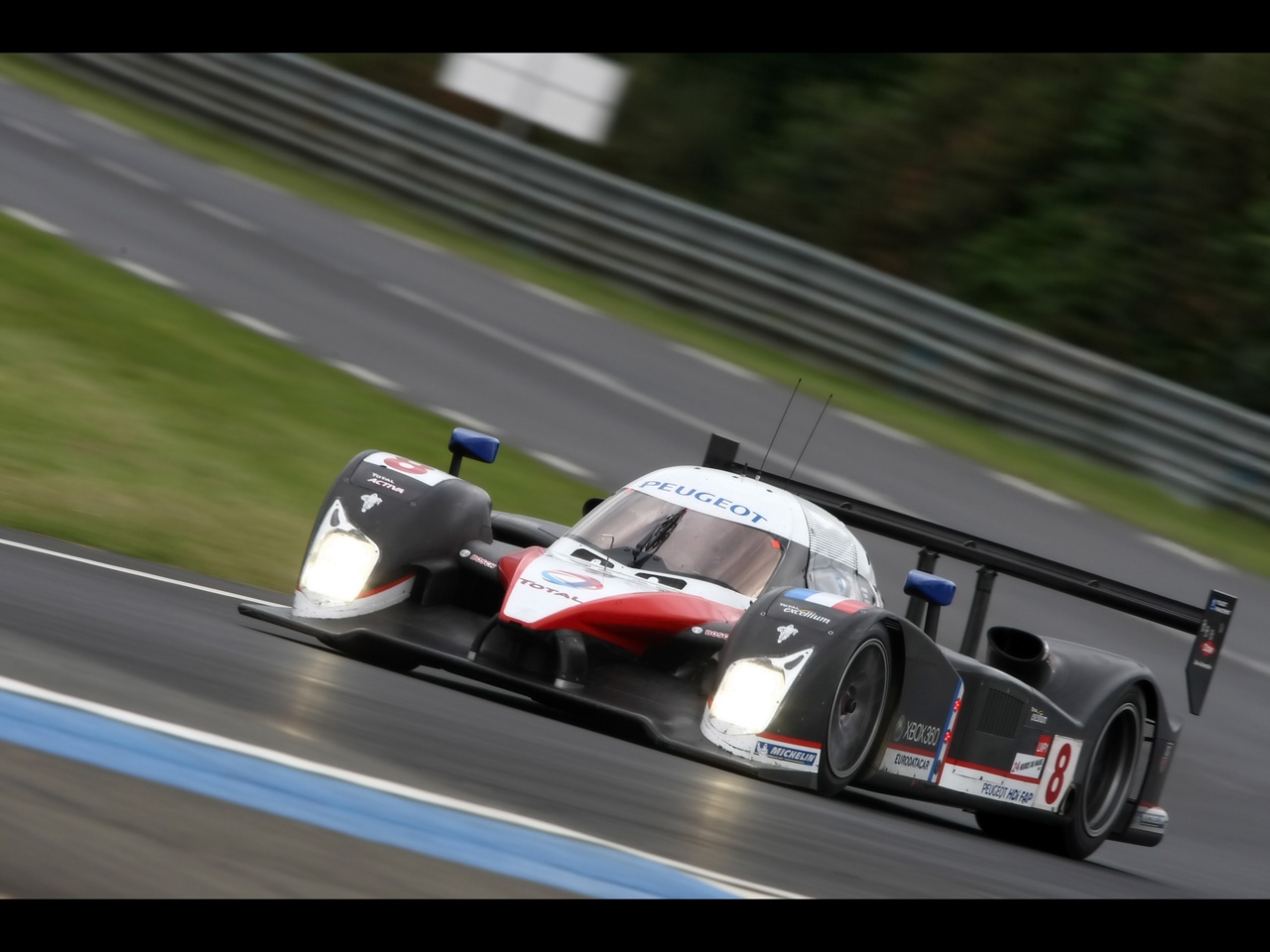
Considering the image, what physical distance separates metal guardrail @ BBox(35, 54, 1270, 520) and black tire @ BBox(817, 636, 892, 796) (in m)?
11.1

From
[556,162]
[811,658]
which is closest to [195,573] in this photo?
[811,658]

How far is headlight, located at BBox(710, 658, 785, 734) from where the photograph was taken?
668 centimetres

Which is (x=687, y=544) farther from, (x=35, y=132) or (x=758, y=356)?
(x=35, y=132)

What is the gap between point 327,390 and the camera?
47.3 feet

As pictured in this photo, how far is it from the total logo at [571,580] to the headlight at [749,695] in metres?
0.69

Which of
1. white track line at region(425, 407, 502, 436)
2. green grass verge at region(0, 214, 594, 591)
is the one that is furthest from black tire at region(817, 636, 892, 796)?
white track line at region(425, 407, 502, 436)

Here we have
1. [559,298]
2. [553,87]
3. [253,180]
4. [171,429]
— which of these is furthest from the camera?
[553,87]

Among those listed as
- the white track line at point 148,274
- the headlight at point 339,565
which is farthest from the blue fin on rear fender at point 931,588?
the white track line at point 148,274

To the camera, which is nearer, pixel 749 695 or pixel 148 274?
pixel 749 695

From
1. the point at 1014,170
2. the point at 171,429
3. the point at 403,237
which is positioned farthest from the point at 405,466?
the point at 1014,170

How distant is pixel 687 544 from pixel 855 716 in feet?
3.39

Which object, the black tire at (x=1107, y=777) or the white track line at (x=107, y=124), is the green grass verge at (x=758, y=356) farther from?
the black tire at (x=1107, y=777)

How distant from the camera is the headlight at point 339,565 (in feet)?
24.7

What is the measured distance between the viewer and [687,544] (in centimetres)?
768
